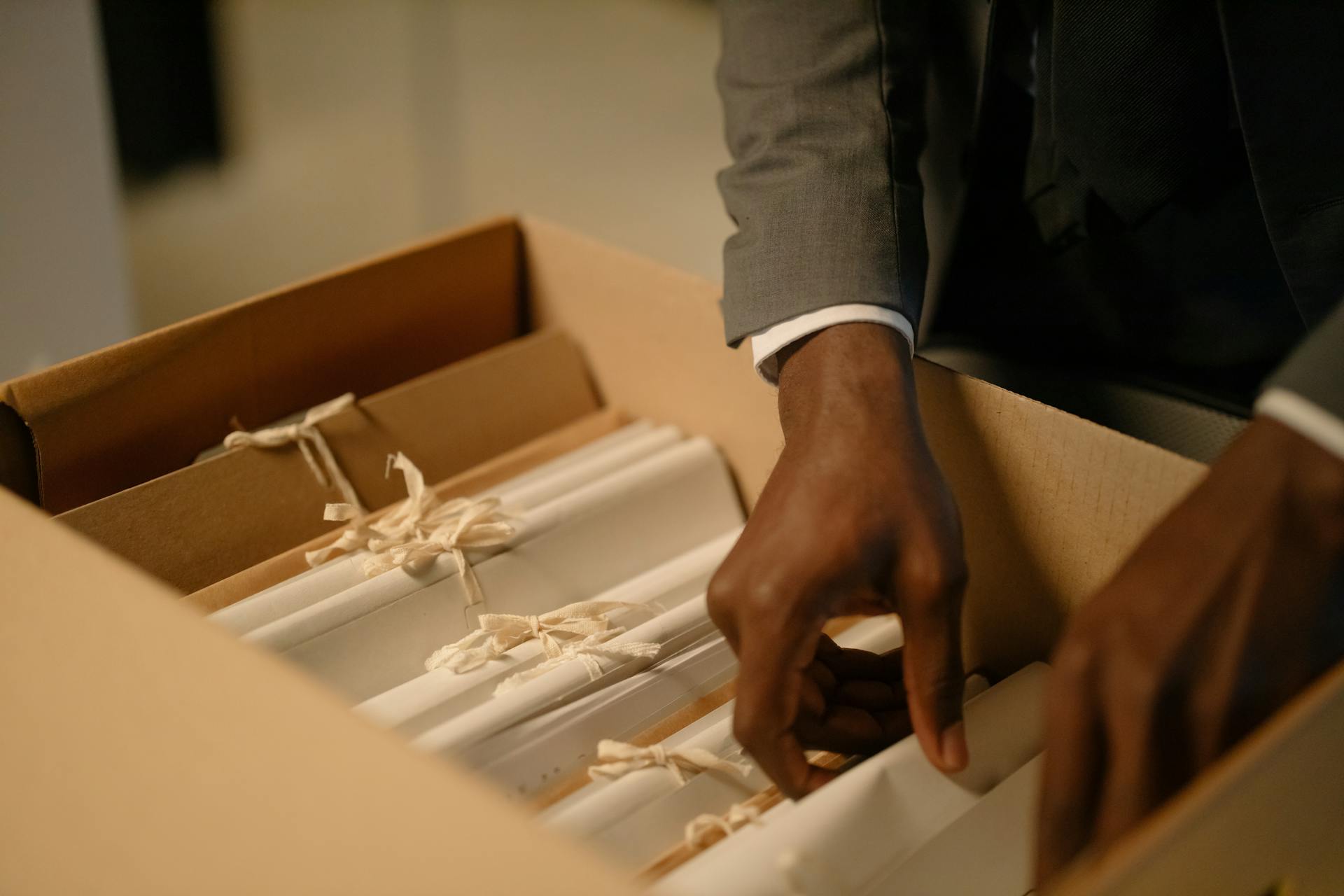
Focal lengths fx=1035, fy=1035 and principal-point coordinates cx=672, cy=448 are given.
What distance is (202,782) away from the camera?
14.0 inches

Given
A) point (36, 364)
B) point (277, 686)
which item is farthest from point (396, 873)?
point (36, 364)

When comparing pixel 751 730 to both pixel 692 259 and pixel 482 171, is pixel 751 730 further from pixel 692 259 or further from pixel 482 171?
pixel 482 171

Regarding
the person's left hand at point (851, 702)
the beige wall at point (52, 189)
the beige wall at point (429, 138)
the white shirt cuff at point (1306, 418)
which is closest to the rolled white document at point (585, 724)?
the person's left hand at point (851, 702)

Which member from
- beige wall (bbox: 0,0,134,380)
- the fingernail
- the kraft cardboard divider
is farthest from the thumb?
beige wall (bbox: 0,0,134,380)

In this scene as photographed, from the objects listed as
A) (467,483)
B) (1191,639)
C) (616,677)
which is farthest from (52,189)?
(1191,639)

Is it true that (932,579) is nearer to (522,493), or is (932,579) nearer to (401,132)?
(522,493)

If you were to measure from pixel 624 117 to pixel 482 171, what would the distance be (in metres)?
0.33

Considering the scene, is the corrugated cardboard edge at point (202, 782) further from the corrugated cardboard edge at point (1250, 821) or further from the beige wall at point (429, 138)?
the beige wall at point (429, 138)

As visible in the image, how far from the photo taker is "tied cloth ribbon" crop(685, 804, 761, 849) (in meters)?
0.45

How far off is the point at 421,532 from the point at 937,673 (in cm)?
34

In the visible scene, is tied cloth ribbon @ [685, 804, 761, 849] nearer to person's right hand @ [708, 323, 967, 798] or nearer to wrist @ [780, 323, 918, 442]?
person's right hand @ [708, 323, 967, 798]

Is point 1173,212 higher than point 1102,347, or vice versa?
point 1173,212

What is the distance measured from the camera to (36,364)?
3.19 feet

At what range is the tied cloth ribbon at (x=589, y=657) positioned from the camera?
0.55 metres
